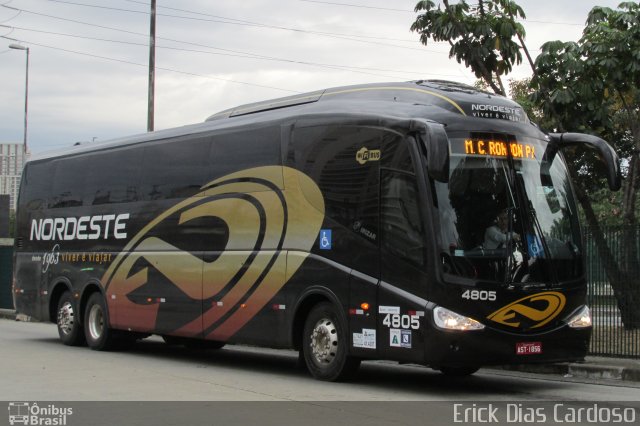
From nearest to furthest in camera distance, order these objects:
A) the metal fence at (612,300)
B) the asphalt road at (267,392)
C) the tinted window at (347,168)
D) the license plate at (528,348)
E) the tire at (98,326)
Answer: the asphalt road at (267,392)
the license plate at (528,348)
the tinted window at (347,168)
the metal fence at (612,300)
the tire at (98,326)

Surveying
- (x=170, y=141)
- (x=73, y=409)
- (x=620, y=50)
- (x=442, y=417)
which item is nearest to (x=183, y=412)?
(x=73, y=409)

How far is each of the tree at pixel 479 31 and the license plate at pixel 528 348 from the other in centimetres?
744

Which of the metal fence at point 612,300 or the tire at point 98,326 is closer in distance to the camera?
the metal fence at point 612,300

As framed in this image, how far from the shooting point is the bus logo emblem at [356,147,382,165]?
1188cm

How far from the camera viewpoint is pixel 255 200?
13914 millimetres

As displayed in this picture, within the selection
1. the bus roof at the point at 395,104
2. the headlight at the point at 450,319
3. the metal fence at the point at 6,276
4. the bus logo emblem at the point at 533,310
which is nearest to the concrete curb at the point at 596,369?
the bus logo emblem at the point at 533,310

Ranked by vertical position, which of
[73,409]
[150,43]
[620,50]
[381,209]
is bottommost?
[73,409]

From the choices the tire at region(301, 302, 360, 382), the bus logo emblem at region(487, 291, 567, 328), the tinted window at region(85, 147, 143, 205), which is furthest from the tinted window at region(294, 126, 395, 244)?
the tinted window at region(85, 147, 143, 205)

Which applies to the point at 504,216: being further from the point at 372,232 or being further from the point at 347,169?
the point at 347,169

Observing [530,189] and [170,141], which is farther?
[170,141]

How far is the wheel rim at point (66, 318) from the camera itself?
18516 millimetres

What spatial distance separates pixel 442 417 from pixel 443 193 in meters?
2.93

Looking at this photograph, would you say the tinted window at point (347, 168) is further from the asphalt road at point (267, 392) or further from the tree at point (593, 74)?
the tree at point (593, 74)

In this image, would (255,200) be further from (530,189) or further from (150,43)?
(150,43)
